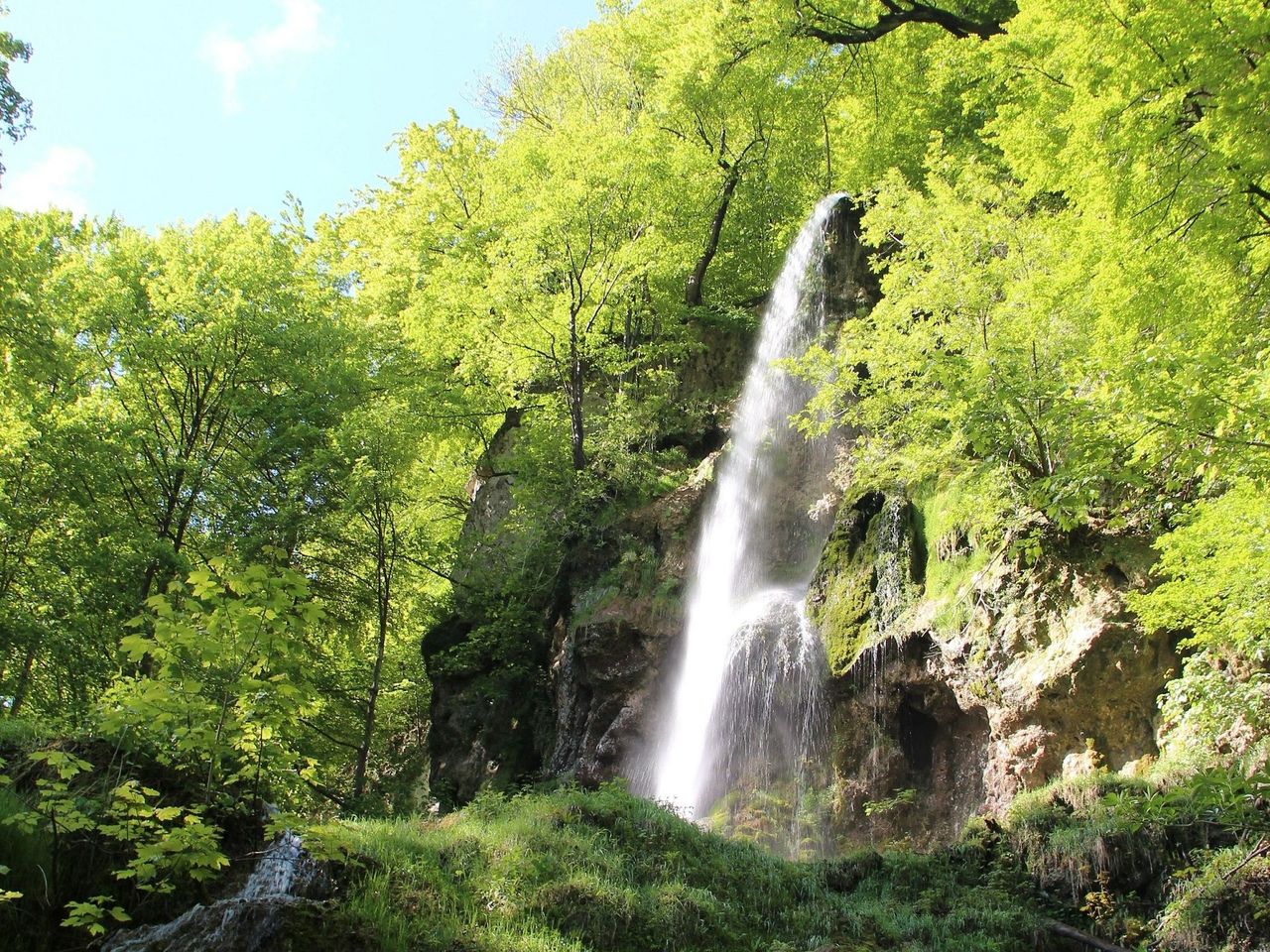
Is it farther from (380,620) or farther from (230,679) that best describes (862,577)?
(230,679)

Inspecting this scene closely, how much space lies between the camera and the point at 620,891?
22.4 ft

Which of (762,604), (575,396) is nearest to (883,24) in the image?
(575,396)

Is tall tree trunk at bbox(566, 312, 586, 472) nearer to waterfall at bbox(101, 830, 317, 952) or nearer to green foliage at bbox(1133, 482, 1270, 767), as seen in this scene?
green foliage at bbox(1133, 482, 1270, 767)

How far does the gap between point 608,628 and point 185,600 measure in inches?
408

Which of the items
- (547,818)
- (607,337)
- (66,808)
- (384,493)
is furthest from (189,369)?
(66,808)

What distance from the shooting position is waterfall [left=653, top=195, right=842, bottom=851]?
39.0 ft

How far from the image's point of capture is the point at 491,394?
18.3 metres

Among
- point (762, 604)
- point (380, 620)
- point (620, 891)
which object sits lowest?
point (620, 891)

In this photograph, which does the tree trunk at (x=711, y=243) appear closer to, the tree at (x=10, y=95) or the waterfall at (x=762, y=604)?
the waterfall at (x=762, y=604)

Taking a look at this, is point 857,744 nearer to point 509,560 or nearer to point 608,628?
point 608,628

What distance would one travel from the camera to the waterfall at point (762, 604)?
39.0ft

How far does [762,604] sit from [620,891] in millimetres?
7717

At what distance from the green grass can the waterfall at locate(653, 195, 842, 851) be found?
223cm

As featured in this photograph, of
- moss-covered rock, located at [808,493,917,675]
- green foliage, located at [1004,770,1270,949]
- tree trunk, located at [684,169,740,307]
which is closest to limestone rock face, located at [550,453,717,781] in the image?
moss-covered rock, located at [808,493,917,675]
